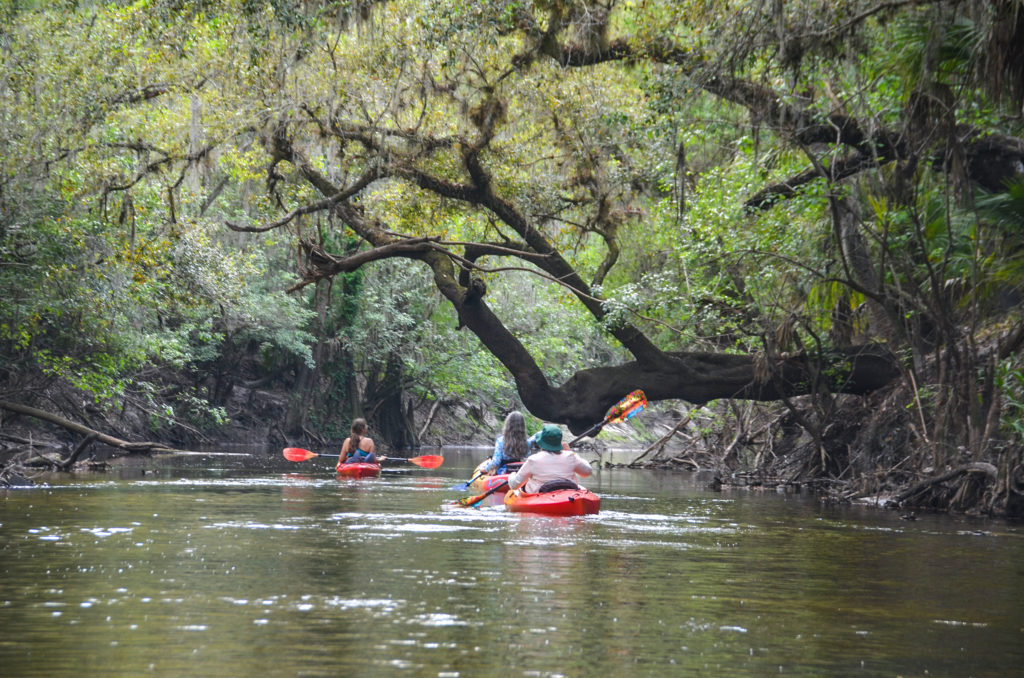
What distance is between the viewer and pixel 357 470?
19.2 metres

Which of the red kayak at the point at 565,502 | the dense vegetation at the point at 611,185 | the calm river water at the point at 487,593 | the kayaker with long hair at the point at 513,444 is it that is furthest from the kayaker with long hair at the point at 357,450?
the red kayak at the point at 565,502

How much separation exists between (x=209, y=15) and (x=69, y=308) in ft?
22.3

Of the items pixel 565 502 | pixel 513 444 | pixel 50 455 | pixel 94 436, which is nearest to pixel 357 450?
pixel 94 436

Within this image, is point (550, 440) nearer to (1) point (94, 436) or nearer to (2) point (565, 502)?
(2) point (565, 502)

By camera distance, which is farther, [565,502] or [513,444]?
[513,444]

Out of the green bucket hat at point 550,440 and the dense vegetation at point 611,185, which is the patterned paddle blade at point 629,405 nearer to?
the dense vegetation at point 611,185

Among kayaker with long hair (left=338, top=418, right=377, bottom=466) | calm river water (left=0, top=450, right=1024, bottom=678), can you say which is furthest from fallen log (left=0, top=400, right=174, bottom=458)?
kayaker with long hair (left=338, top=418, right=377, bottom=466)

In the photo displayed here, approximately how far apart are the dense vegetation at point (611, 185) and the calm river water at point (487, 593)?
12.4ft

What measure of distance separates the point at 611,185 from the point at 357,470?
21.4 feet

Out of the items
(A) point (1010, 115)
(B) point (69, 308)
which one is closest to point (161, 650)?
(A) point (1010, 115)

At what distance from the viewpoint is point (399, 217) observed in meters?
19.5

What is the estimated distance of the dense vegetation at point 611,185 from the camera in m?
13.0

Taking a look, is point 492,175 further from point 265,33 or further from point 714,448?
point 714,448

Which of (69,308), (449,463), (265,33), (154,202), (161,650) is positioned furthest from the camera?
(449,463)
